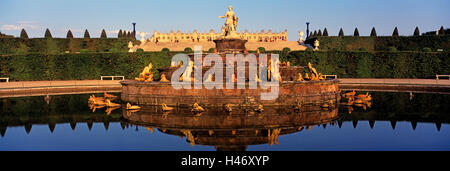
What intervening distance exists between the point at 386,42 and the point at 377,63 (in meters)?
24.3

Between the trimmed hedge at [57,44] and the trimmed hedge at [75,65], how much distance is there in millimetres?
18250

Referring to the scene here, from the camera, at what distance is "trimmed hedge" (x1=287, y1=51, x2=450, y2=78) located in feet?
133

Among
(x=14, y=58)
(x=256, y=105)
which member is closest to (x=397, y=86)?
(x=256, y=105)

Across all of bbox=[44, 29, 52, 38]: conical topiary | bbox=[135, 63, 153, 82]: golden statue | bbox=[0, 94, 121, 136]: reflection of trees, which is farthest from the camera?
bbox=[44, 29, 52, 38]: conical topiary

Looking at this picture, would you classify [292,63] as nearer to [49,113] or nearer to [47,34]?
[49,113]

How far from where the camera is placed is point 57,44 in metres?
62.5

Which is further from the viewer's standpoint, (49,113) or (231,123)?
(49,113)

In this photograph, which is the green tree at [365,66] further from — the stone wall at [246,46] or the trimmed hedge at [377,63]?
the stone wall at [246,46]

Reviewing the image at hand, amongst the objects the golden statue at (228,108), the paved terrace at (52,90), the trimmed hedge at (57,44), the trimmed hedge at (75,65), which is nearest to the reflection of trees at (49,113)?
the paved terrace at (52,90)

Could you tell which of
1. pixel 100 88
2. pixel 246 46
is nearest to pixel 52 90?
pixel 100 88

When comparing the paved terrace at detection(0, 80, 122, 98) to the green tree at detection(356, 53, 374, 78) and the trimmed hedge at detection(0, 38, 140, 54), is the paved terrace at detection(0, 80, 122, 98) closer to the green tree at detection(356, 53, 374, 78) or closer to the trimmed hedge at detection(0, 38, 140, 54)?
the green tree at detection(356, 53, 374, 78)

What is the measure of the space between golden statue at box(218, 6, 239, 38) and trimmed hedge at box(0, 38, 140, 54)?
3745 cm

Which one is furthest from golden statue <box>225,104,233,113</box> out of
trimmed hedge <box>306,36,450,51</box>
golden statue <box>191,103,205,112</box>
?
trimmed hedge <box>306,36,450,51</box>

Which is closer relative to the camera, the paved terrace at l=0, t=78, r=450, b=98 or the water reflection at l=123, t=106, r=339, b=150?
the water reflection at l=123, t=106, r=339, b=150
